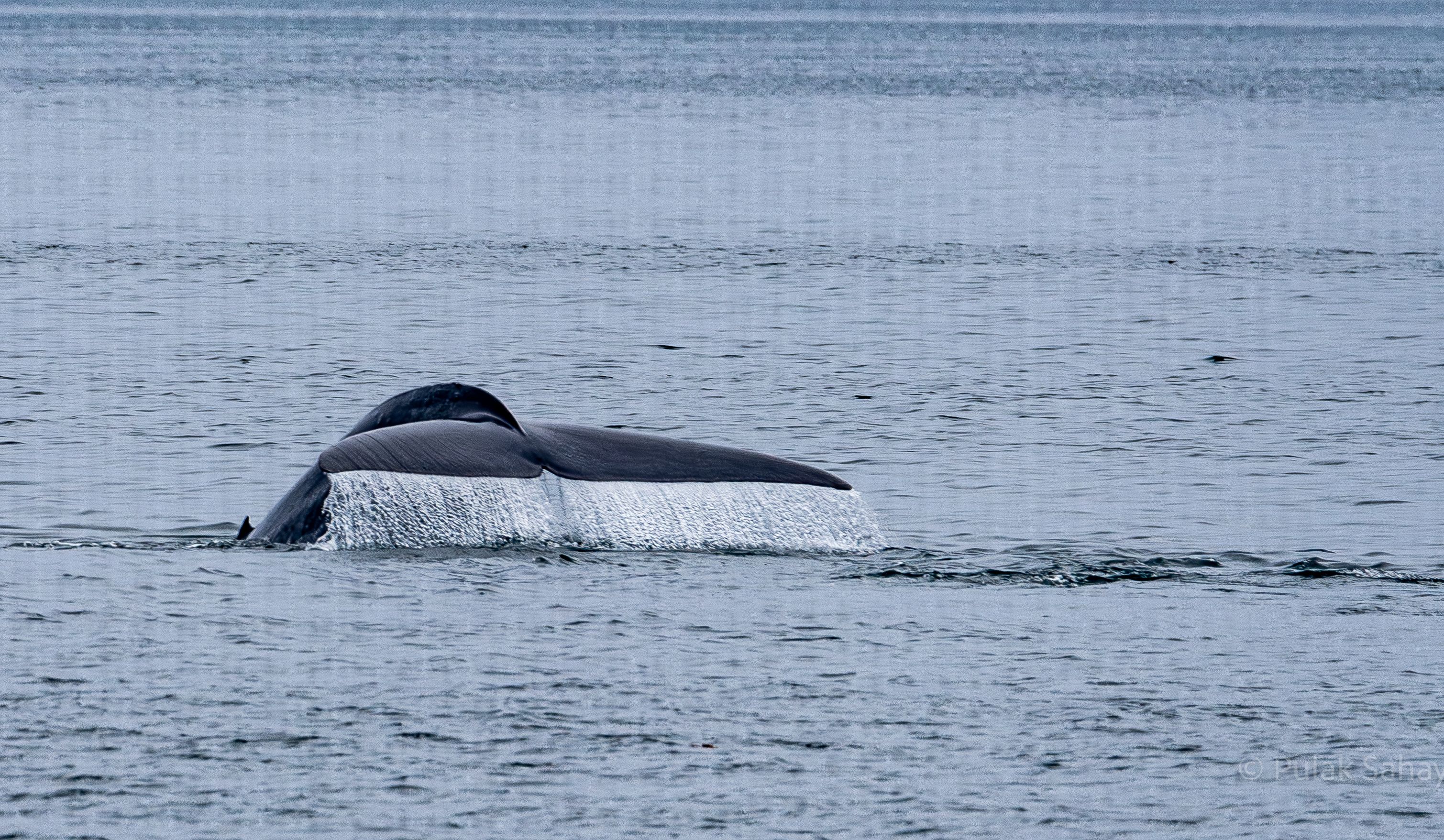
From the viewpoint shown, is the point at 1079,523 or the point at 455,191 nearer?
the point at 1079,523

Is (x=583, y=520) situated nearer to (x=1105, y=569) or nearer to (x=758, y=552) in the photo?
(x=758, y=552)

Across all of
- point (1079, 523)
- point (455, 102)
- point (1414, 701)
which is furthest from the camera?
point (455, 102)

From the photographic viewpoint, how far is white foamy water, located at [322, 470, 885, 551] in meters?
11.0

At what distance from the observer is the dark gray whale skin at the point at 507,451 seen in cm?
990

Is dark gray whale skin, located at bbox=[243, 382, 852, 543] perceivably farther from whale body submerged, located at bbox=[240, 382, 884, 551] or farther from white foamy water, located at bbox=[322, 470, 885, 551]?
white foamy water, located at bbox=[322, 470, 885, 551]

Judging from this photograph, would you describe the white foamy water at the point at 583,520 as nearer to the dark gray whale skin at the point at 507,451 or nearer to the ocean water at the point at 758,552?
the ocean water at the point at 758,552

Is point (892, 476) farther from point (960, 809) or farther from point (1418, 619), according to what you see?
point (960, 809)

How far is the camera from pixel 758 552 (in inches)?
447

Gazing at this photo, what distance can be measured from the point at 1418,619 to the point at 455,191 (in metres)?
27.4

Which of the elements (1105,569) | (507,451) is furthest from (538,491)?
(1105,569)

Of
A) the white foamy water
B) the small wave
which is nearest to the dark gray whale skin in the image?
the white foamy water

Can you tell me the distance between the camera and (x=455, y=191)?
120 ft

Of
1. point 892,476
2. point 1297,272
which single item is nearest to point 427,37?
point 1297,272

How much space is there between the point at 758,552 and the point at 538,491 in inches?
44.2
